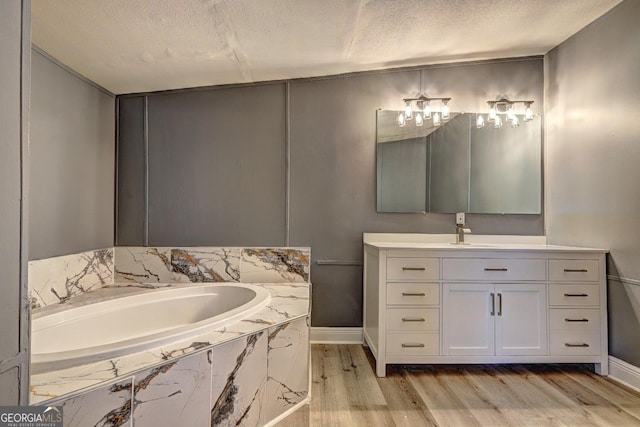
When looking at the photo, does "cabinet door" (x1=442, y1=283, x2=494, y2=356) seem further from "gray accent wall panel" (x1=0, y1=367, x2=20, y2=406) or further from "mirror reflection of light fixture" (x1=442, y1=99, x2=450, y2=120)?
"gray accent wall panel" (x1=0, y1=367, x2=20, y2=406)

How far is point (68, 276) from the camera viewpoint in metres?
2.29

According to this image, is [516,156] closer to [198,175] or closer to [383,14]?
[383,14]

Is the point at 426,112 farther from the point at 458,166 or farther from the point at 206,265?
the point at 206,265

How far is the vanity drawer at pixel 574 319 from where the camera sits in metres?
2.36

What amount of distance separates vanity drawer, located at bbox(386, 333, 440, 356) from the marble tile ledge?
2.27 ft

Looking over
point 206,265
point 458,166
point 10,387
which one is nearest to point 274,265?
point 206,265

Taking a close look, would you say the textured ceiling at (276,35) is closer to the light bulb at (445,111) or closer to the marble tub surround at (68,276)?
the light bulb at (445,111)

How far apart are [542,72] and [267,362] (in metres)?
3.09

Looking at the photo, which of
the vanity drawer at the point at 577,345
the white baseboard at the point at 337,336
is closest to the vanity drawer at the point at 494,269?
the vanity drawer at the point at 577,345

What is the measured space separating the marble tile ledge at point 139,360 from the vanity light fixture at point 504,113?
2.19m

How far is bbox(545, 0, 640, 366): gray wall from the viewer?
7.25 feet

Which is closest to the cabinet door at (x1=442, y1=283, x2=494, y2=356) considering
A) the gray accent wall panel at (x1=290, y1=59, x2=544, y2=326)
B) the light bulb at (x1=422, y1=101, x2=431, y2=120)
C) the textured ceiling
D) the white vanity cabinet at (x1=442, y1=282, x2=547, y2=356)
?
the white vanity cabinet at (x1=442, y1=282, x2=547, y2=356)

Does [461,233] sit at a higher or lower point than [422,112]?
lower

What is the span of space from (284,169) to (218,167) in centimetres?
53
